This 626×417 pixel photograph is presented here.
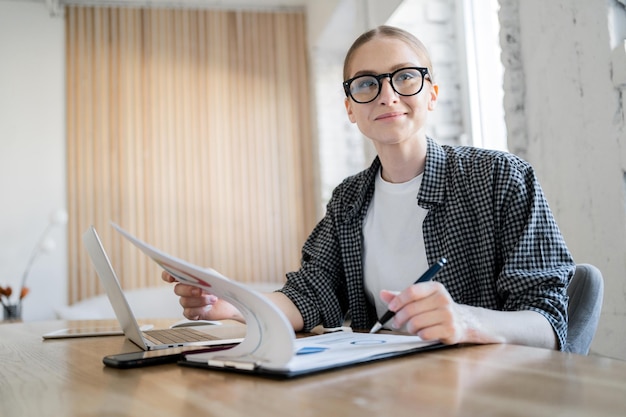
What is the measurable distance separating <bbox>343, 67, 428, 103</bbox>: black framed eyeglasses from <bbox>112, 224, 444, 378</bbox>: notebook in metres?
0.71

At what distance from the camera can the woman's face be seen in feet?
4.68

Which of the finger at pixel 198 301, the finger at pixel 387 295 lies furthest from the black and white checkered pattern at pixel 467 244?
the finger at pixel 387 295

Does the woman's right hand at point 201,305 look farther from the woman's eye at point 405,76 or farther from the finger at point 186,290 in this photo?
the woman's eye at point 405,76

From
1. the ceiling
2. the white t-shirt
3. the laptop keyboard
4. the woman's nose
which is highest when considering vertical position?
the ceiling

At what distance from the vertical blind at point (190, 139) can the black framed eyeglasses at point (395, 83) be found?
3.38 metres

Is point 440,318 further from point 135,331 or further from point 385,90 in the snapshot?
point 385,90

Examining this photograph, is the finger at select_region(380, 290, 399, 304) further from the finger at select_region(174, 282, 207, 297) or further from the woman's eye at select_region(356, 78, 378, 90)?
the woman's eye at select_region(356, 78, 378, 90)

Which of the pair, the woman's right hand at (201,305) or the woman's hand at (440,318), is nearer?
the woman's hand at (440,318)

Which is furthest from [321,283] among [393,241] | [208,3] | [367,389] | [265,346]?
[208,3]

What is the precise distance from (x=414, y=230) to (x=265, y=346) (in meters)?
0.79

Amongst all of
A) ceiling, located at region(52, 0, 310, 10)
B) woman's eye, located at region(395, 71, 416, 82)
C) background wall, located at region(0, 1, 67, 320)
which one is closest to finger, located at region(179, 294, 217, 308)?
woman's eye, located at region(395, 71, 416, 82)

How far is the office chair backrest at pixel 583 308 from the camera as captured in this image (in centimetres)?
114

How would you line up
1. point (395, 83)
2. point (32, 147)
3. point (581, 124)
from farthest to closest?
point (32, 147) < point (581, 124) < point (395, 83)

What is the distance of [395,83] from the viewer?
1432mm
